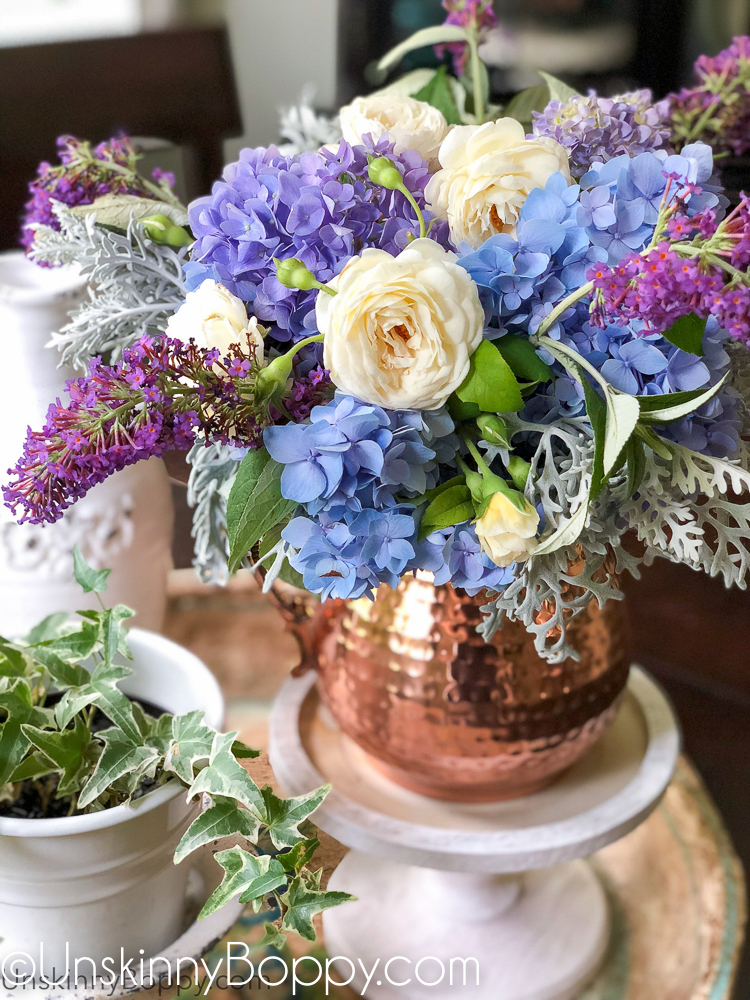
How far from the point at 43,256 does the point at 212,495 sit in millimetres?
151

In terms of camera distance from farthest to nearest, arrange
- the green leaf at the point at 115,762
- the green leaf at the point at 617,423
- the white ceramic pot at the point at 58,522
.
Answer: the white ceramic pot at the point at 58,522 < the green leaf at the point at 115,762 < the green leaf at the point at 617,423

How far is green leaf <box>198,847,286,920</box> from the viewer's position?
1.26 ft

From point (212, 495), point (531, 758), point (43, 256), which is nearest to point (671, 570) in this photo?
point (531, 758)

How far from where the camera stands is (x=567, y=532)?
34 cm

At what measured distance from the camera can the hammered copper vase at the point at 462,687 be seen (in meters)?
0.48

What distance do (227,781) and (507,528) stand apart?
17cm

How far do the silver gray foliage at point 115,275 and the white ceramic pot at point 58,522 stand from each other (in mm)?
61

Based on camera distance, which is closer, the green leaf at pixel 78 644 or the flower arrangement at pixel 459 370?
the flower arrangement at pixel 459 370

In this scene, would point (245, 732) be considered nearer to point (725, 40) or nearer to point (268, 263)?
point (268, 263)

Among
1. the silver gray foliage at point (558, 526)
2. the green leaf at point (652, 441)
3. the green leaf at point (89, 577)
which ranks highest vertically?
the green leaf at point (652, 441)

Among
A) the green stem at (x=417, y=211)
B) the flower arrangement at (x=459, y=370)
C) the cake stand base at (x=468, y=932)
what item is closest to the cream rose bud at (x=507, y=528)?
the flower arrangement at (x=459, y=370)

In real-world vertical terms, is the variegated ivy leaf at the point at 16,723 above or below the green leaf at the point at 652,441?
below

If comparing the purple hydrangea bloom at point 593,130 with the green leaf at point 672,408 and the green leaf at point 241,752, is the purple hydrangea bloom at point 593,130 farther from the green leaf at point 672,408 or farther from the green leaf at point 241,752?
the green leaf at point 241,752

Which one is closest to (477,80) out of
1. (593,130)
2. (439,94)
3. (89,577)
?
(439,94)
